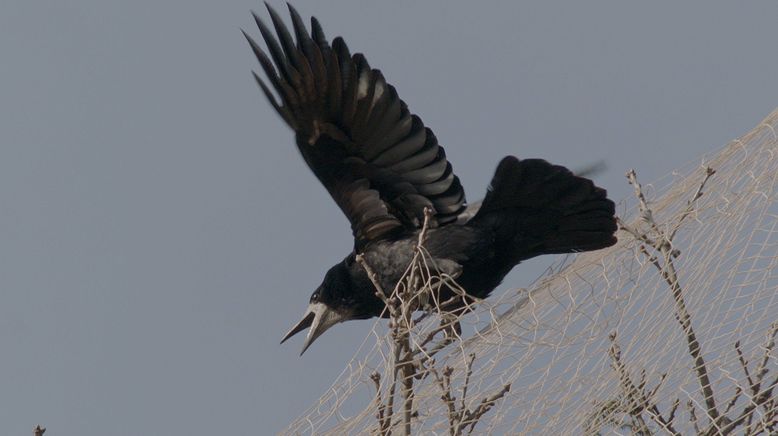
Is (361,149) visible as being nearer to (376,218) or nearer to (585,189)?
(376,218)

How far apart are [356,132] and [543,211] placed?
0.78m

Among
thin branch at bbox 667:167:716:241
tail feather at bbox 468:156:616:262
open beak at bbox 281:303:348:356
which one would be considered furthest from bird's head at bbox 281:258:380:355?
thin branch at bbox 667:167:716:241

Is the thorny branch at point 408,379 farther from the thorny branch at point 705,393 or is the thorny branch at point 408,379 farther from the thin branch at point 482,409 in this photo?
the thorny branch at point 705,393

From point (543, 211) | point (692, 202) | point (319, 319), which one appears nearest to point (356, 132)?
point (543, 211)

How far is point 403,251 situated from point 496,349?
1.67 metres

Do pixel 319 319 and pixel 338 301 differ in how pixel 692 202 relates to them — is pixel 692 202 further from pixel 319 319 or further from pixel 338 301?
pixel 319 319

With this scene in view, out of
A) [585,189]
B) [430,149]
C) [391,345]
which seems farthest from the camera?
[430,149]

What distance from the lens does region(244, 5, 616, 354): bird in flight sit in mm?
5141

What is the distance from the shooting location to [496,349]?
3.68 metres

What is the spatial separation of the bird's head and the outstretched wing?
35cm

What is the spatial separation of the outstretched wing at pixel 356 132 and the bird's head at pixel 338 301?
1.16 feet

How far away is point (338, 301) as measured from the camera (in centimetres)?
571

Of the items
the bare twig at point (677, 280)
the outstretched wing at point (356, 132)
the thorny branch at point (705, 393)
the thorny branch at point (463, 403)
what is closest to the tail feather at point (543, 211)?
the outstretched wing at point (356, 132)

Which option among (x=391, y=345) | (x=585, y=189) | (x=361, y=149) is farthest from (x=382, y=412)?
(x=361, y=149)
